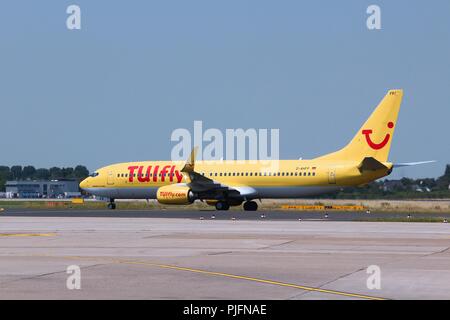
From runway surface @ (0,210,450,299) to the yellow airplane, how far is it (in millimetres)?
25639

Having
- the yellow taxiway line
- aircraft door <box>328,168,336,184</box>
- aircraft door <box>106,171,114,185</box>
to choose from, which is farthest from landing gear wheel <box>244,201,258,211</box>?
the yellow taxiway line

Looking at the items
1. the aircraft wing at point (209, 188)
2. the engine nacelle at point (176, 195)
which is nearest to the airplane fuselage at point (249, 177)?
the aircraft wing at point (209, 188)

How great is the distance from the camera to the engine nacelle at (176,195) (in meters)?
65.1

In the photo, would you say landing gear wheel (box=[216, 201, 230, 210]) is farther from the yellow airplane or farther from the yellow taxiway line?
the yellow taxiway line

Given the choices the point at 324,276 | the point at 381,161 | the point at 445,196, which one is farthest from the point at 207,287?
the point at 445,196

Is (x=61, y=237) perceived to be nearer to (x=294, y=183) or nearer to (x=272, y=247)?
(x=272, y=247)

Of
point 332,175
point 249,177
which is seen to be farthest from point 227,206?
point 332,175

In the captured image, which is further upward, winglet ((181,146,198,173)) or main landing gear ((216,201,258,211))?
winglet ((181,146,198,173))

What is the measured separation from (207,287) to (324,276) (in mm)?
3071

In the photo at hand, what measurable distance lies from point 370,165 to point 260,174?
9.16 m

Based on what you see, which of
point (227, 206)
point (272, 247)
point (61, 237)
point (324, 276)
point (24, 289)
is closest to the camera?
point (24, 289)

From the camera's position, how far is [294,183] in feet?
215

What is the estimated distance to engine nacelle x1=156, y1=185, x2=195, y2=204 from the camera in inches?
2562

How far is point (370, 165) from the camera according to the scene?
202 feet
